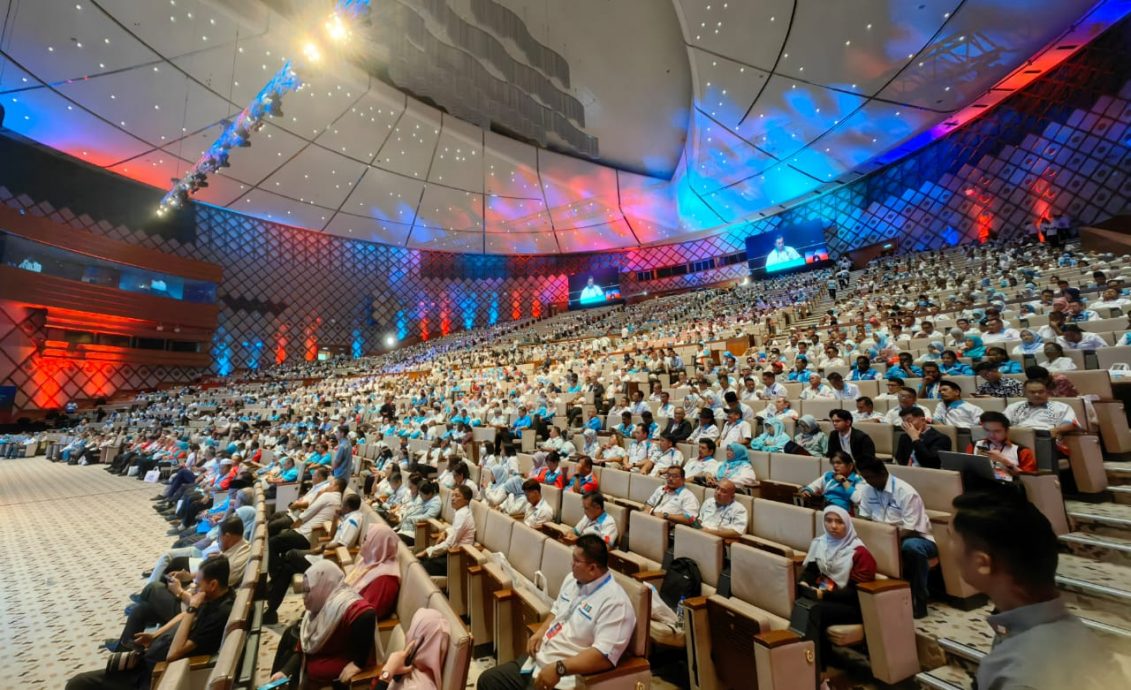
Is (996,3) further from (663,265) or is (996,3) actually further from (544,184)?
(663,265)

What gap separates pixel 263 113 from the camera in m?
10.7

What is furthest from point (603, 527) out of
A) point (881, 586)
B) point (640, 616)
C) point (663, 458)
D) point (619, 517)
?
point (663, 458)

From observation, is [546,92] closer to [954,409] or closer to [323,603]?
[954,409]

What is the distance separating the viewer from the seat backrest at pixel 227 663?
1.64m

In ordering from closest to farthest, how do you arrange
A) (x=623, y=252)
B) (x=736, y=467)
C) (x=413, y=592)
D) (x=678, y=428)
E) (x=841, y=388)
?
(x=413, y=592), (x=736, y=467), (x=841, y=388), (x=678, y=428), (x=623, y=252)

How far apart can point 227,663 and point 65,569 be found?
424 centimetres

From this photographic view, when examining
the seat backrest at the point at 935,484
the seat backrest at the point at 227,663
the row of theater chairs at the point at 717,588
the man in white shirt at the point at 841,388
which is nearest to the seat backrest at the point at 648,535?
the row of theater chairs at the point at 717,588

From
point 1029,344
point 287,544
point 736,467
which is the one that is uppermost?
point 1029,344

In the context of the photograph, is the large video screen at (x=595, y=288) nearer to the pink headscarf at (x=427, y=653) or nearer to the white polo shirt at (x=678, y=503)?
the white polo shirt at (x=678, y=503)

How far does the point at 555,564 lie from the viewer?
8.88 feet

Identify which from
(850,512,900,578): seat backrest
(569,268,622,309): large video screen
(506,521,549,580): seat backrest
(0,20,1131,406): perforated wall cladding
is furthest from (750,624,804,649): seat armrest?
(569,268,622,309): large video screen

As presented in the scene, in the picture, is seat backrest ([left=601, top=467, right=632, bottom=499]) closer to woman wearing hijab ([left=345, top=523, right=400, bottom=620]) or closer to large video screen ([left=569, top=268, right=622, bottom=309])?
woman wearing hijab ([left=345, top=523, right=400, bottom=620])

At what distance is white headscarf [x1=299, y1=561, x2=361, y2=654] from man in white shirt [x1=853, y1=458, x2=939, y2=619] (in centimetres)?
262

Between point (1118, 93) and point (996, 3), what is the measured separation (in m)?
4.96
